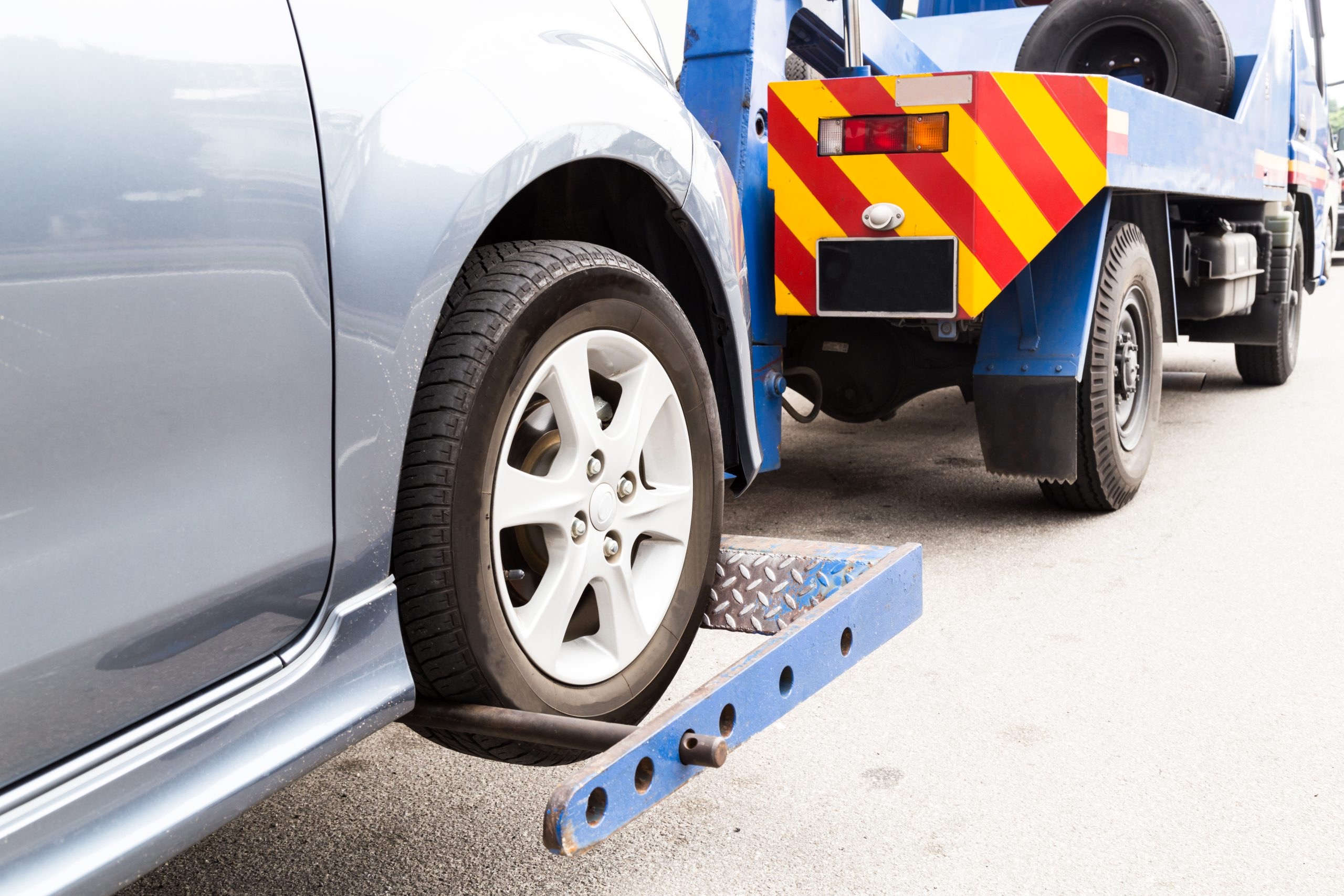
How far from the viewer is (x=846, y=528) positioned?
12.5 feet

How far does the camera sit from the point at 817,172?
3141 millimetres

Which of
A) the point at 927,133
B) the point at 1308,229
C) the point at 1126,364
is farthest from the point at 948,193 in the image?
the point at 1308,229

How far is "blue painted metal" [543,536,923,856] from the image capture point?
55.0 inches

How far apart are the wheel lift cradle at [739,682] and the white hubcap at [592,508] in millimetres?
167

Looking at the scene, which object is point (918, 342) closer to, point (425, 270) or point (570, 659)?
point (570, 659)

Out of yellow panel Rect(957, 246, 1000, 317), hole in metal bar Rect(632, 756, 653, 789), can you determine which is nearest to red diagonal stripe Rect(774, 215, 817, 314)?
yellow panel Rect(957, 246, 1000, 317)

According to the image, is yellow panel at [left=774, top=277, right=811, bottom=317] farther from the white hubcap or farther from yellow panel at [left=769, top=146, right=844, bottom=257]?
the white hubcap

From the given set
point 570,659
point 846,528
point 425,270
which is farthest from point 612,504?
point 846,528

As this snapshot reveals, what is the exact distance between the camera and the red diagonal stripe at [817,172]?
10.3ft

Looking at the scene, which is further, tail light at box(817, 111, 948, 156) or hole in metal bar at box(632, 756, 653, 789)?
tail light at box(817, 111, 948, 156)

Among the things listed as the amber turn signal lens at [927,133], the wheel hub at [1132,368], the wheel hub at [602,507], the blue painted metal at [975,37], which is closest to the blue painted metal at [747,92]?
the amber turn signal lens at [927,133]

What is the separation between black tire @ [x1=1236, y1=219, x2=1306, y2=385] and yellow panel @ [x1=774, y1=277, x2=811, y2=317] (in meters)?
3.91

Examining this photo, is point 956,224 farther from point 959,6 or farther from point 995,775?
point 959,6

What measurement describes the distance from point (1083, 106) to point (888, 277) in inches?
28.0
